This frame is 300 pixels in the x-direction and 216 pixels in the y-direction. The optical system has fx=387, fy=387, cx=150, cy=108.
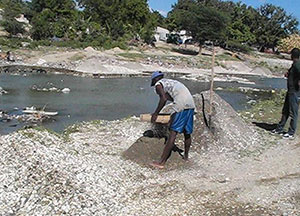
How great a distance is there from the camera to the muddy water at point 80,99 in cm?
1540

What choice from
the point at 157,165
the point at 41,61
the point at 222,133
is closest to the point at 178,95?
the point at 157,165

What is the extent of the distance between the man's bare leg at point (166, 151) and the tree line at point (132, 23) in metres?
46.1

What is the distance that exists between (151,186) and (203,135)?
110 inches

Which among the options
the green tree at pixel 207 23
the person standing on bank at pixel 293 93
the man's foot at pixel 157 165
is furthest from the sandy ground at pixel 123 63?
the man's foot at pixel 157 165

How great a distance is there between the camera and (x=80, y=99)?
19.8 metres

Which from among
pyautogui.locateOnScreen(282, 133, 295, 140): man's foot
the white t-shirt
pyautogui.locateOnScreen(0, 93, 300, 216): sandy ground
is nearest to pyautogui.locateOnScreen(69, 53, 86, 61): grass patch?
pyautogui.locateOnScreen(0, 93, 300, 216): sandy ground

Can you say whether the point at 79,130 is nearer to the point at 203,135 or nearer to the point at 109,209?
the point at 203,135

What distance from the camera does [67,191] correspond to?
20.0 feet

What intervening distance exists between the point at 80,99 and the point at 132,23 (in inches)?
1962

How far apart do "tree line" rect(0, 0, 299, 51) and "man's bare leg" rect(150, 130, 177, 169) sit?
151ft

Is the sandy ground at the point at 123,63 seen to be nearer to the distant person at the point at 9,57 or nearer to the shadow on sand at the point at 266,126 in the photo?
the distant person at the point at 9,57

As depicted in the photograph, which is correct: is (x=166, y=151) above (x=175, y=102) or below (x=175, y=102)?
below

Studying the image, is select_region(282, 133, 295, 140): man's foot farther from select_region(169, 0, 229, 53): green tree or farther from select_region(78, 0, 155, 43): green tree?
select_region(78, 0, 155, 43): green tree

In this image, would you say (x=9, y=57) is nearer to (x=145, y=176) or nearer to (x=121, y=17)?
(x=121, y=17)
